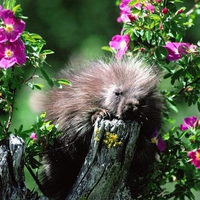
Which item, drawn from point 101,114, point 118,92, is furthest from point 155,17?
point 101,114

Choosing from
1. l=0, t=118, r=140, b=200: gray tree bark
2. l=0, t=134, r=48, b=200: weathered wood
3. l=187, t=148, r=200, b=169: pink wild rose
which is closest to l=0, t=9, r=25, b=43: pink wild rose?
l=0, t=134, r=48, b=200: weathered wood

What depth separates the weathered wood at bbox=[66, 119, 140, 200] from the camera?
3.52 meters

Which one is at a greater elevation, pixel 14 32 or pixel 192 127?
pixel 14 32

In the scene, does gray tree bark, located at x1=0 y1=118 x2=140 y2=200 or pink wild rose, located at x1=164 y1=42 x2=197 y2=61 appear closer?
gray tree bark, located at x1=0 y1=118 x2=140 y2=200

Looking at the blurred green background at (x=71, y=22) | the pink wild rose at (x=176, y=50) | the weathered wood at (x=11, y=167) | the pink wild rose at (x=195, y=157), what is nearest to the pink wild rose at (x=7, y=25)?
the weathered wood at (x=11, y=167)

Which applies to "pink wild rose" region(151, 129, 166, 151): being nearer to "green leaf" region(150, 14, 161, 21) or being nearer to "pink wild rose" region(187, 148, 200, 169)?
"pink wild rose" region(187, 148, 200, 169)

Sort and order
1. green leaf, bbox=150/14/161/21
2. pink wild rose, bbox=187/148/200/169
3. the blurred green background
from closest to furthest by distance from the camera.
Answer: pink wild rose, bbox=187/148/200/169 < green leaf, bbox=150/14/161/21 < the blurred green background

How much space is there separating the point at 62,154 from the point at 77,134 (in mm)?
137

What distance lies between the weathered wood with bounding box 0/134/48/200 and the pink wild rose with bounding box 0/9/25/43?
1.44ft

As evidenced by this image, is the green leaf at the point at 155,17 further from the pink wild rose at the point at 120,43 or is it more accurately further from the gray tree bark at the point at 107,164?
the gray tree bark at the point at 107,164

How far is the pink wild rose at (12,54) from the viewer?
334 centimetres

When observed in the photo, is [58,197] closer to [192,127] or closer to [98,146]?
[98,146]

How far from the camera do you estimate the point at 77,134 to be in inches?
161

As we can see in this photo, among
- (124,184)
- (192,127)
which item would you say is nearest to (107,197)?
(124,184)
